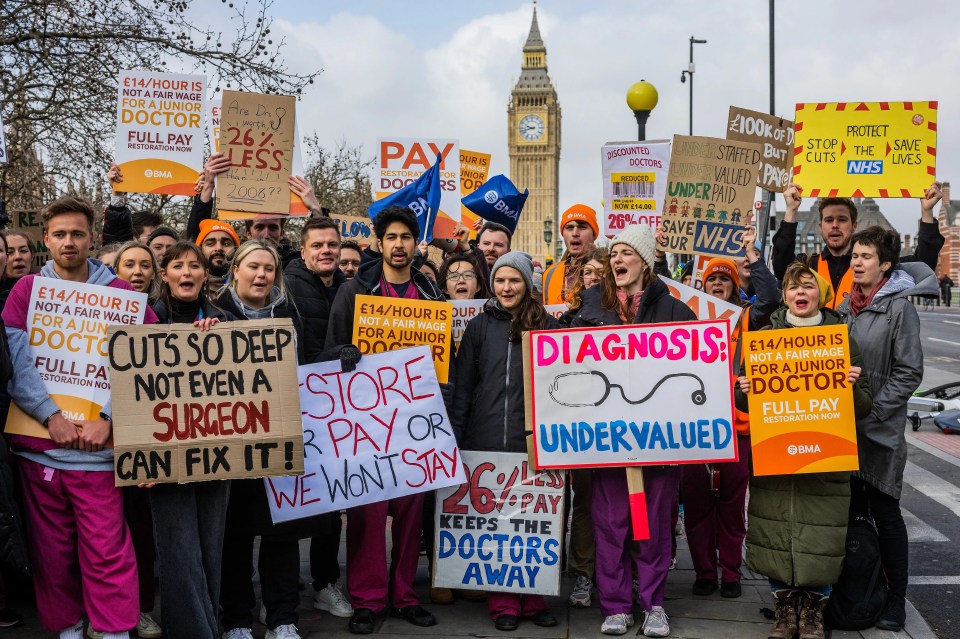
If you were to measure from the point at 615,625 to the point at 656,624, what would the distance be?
0.69 feet

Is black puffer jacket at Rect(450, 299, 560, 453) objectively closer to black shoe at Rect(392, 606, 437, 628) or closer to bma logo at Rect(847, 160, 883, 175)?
black shoe at Rect(392, 606, 437, 628)

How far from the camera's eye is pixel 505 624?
16.7 feet

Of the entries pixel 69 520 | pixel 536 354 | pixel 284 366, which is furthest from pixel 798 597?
pixel 69 520

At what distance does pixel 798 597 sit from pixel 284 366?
9.45ft

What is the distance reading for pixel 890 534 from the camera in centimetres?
517

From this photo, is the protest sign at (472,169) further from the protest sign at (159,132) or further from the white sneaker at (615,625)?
the white sneaker at (615,625)

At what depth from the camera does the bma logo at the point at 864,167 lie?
667 centimetres

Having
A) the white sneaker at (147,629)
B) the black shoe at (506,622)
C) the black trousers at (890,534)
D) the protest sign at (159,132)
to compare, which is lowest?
the black shoe at (506,622)

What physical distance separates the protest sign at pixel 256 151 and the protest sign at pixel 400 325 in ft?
6.38

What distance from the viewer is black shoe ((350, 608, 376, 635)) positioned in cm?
499

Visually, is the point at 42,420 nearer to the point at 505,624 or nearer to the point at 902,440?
the point at 505,624

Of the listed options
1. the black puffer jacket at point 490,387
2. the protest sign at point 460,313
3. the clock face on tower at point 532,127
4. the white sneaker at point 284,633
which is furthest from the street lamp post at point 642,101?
the clock face on tower at point 532,127

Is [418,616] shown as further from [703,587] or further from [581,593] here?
[703,587]

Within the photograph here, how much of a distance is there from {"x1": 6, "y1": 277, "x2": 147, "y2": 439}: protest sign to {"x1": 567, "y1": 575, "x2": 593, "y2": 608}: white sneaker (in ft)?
9.12
